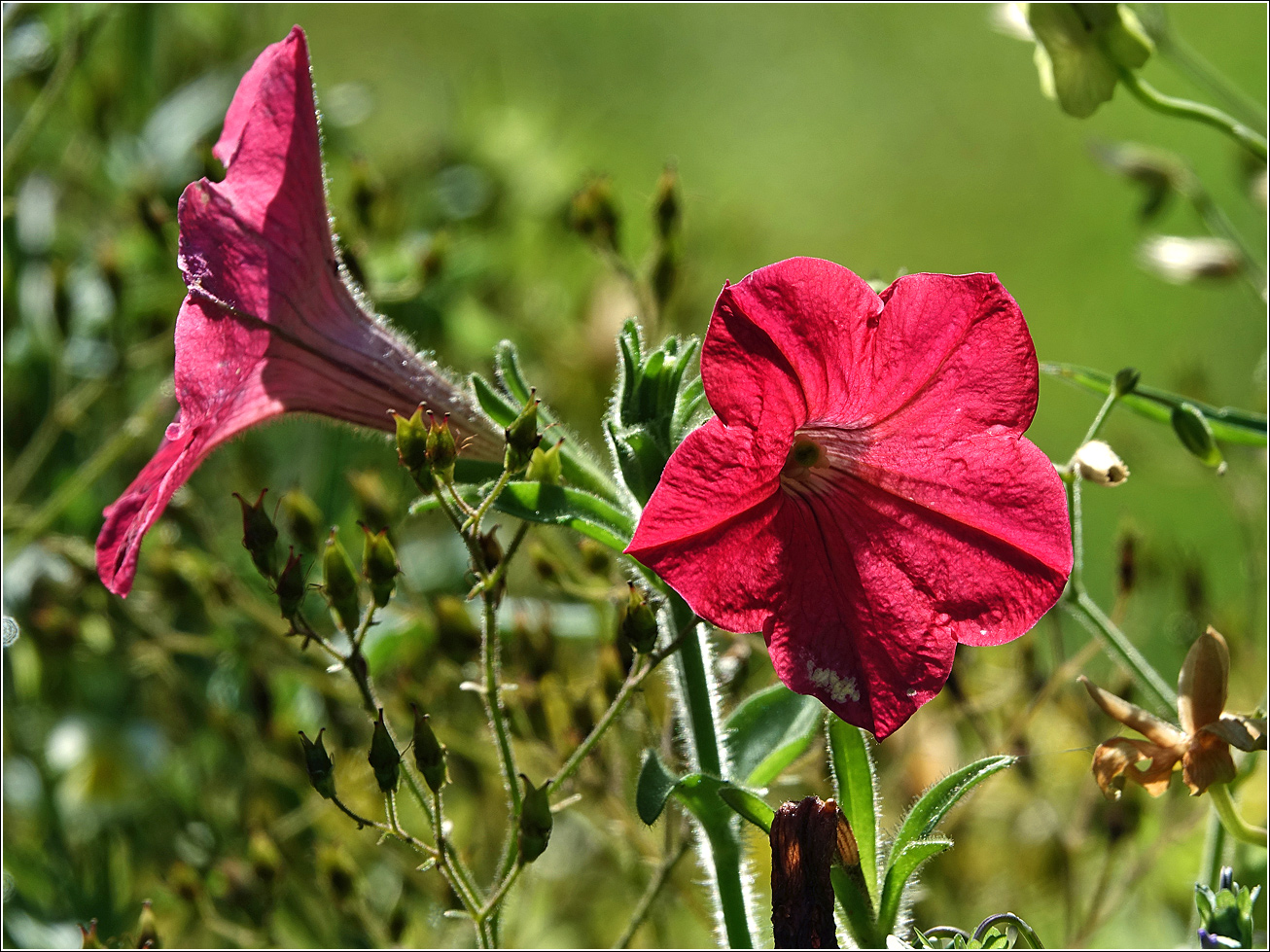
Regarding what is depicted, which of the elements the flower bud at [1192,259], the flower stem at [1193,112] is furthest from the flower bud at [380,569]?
the flower bud at [1192,259]

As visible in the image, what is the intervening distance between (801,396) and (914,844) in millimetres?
184

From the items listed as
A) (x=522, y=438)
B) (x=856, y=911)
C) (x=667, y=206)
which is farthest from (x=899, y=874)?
(x=667, y=206)

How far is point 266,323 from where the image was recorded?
23.8 inches

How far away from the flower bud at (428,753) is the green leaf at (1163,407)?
360 mm

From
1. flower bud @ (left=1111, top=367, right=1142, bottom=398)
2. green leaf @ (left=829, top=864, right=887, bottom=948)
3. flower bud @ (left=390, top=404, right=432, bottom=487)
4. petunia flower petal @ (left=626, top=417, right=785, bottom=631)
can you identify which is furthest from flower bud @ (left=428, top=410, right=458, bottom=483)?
flower bud @ (left=1111, top=367, right=1142, bottom=398)

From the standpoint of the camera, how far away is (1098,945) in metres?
0.89

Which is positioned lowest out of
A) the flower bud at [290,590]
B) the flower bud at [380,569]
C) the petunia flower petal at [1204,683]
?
the petunia flower petal at [1204,683]

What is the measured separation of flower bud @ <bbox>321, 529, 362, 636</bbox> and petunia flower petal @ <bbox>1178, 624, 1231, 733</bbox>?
368 millimetres

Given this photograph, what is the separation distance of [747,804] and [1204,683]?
7.8 inches

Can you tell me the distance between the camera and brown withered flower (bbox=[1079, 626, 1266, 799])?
524mm

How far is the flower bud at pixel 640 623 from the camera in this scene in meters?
0.54

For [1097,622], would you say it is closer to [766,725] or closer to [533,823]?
[766,725]

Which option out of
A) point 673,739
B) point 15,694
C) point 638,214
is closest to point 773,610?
point 673,739

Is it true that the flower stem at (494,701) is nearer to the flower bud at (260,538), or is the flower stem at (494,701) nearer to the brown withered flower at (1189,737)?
the flower bud at (260,538)
